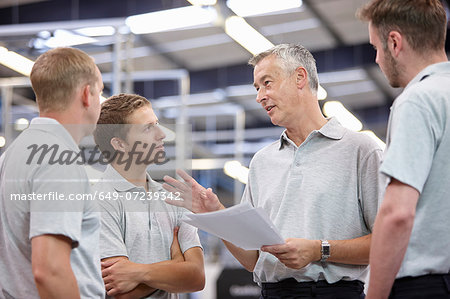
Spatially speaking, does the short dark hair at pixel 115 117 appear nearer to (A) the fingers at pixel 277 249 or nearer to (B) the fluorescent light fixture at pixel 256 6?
(A) the fingers at pixel 277 249

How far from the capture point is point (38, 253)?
1617mm

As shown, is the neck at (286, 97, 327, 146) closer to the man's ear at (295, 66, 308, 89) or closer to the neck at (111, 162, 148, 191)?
the man's ear at (295, 66, 308, 89)

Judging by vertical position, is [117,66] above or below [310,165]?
above

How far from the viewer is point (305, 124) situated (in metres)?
2.47

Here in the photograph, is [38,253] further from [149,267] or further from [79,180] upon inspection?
[149,267]

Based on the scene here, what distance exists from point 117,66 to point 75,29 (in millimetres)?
411

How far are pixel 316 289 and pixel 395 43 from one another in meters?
0.97

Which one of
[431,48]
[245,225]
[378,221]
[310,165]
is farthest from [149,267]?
[431,48]

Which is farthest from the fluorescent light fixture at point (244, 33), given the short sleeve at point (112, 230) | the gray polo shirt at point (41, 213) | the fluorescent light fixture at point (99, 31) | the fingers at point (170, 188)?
the gray polo shirt at point (41, 213)

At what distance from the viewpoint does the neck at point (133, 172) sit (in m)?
2.35

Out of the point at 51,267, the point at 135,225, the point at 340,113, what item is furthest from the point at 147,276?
the point at 340,113

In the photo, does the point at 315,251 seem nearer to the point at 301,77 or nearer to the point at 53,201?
the point at 301,77

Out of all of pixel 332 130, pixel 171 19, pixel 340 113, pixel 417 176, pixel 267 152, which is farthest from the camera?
pixel 340 113

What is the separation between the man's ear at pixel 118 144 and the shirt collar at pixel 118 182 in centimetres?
8
